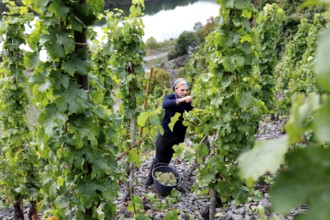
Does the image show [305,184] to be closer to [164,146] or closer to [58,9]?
[58,9]

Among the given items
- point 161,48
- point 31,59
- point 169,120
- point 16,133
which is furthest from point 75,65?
point 161,48

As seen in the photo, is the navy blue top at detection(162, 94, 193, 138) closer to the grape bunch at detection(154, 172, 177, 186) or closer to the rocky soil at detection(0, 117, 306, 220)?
the grape bunch at detection(154, 172, 177, 186)

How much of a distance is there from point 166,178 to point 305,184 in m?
5.59

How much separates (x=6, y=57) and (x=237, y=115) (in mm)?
3174

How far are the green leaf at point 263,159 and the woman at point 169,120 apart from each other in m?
4.48

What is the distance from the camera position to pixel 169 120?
5535 millimetres

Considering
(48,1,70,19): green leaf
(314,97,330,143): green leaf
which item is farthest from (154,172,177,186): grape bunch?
(314,97,330,143): green leaf

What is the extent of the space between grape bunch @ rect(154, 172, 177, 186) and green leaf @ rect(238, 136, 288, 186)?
5.48 metres

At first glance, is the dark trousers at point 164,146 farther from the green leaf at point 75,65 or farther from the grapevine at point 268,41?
the green leaf at point 75,65

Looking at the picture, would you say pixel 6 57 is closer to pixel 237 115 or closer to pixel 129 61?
pixel 129 61

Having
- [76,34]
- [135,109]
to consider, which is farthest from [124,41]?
[76,34]

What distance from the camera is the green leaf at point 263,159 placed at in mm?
474

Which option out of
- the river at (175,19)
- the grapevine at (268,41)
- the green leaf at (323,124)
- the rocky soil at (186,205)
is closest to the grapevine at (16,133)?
the rocky soil at (186,205)

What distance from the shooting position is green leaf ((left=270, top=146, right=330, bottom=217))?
432mm
